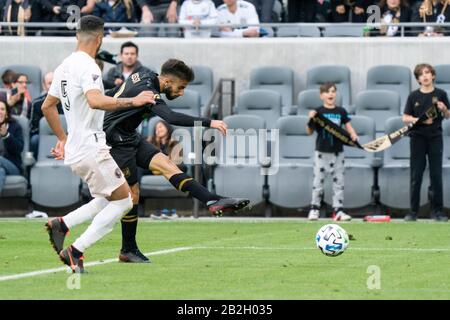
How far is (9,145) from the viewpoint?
22.4 metres

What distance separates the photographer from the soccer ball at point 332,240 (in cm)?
1409

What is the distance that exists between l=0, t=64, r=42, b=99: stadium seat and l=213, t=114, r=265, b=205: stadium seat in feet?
13.0

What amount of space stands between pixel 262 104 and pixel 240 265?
10199 mm

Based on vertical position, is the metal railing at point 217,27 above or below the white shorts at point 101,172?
above

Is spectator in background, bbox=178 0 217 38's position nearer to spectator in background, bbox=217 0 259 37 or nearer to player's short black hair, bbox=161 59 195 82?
spectator in background, bbox=217 0 259 37

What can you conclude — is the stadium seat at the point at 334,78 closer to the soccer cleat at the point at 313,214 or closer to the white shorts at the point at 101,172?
the soccer cleat at the point at 313,214

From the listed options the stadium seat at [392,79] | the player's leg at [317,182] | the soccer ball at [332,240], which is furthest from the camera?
the stadium seat at [392,79]

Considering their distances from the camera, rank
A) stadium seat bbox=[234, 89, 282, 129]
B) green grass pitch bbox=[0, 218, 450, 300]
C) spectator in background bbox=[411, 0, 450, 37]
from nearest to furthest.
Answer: green grass pitch bbox=[0, 218, 450, 300] < stadium seat bbox=[234, 89, 282, 129] < spectator in background bbox=[411, 0, 450, 37]

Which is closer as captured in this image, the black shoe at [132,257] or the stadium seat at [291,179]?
the black shoe at [132,257]

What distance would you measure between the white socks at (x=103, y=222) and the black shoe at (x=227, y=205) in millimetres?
1074

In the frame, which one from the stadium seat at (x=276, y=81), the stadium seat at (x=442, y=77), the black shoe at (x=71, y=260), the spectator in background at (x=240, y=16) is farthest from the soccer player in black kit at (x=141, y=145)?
the spectator in background at (x=240, y=16)

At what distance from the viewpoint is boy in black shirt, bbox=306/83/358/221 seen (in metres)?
21.8

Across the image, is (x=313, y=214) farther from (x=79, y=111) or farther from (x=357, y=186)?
(x=79, y=111)

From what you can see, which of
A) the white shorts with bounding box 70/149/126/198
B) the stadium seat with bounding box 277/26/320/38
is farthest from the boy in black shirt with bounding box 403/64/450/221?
the white shorts with bounding box 70/149/126/198
